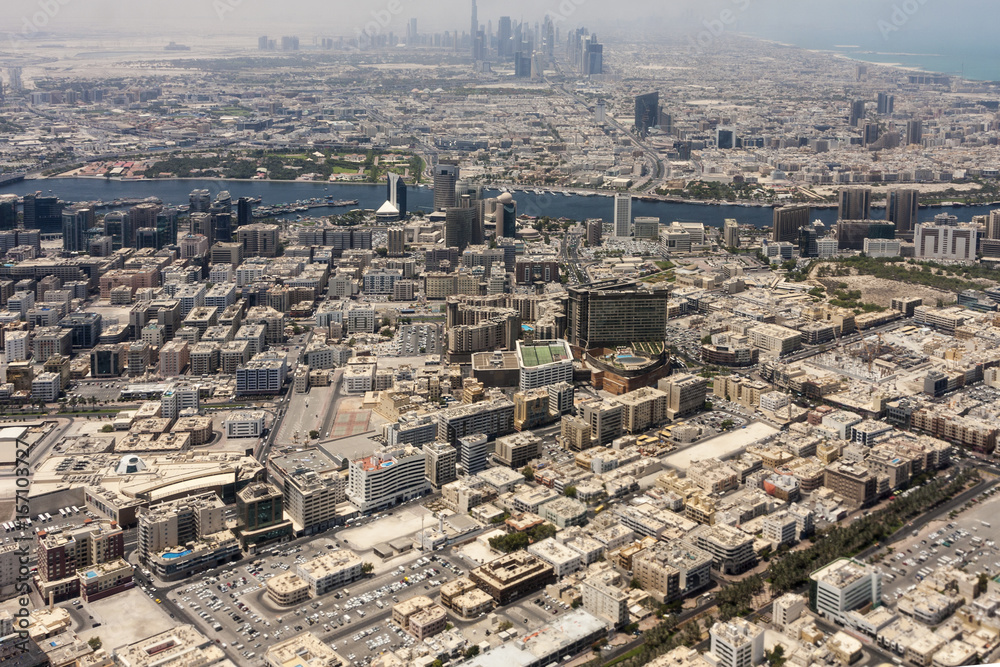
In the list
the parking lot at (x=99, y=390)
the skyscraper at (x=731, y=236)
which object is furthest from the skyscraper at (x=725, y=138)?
the parking lot at (x=99, y=390)

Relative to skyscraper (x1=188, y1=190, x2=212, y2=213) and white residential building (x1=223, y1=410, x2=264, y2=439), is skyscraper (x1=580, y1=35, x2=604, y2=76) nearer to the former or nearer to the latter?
skyscraper (x1=188, y1=190, x2=212, y2=213)

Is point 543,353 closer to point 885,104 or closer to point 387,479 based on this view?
point 387,479

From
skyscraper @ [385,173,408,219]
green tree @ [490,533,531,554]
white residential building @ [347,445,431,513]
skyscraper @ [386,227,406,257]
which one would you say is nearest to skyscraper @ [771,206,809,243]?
skyscraper @ [386,227,406,257]

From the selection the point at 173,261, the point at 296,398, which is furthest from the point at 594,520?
the point at 173,261

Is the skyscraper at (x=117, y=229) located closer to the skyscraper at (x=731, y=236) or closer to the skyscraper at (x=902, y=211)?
the skyscraper at (x=731, y=236)

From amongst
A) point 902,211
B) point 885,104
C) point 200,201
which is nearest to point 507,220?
point 200,201

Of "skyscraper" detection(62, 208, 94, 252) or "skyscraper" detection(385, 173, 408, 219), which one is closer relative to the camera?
"skyscraper" detection(62, 208, 94, 252)

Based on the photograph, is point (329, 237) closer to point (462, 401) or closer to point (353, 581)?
point (462, 401)
